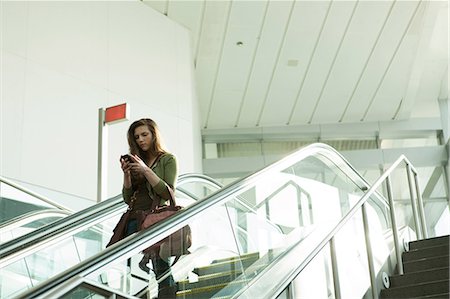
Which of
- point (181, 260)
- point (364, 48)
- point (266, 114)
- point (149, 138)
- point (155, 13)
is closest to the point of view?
point (181, 260)

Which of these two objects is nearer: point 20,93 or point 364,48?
point 20,93

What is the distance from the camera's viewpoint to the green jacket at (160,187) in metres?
4.09

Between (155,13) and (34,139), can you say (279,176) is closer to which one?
(34,139)

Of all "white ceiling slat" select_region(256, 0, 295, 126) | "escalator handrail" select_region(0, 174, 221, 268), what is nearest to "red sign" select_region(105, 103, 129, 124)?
"escalator handrail" select_region(0, 174, 221, 268)

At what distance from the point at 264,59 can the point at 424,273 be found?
380 inches

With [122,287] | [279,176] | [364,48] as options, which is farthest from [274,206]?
[364,48]

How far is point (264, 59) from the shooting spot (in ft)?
48.7

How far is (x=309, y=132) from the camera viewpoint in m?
17.2

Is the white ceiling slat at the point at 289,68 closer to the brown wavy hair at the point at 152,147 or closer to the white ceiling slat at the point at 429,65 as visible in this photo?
the white ceiling slat at the point at 429,65

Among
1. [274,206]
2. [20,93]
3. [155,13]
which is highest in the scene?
[155,13]

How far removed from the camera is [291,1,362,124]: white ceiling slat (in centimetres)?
1387

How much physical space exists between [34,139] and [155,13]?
441 centimetres

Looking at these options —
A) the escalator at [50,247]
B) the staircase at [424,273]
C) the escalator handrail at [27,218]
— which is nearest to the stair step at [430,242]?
the staircase at [424,273]

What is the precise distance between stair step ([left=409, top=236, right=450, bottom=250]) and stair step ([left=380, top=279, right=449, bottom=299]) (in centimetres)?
100
